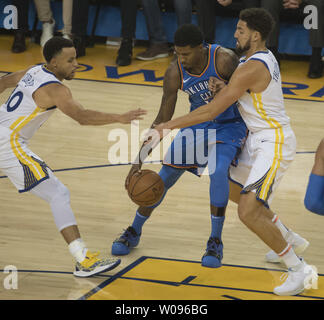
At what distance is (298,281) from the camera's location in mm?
4789

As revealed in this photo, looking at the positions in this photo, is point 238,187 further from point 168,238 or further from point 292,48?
point 292,48

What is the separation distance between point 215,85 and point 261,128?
20.5 inches

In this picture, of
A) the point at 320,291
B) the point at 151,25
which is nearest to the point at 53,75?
the point at 320,291

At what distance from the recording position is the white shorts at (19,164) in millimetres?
4902

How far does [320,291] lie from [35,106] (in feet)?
7.44

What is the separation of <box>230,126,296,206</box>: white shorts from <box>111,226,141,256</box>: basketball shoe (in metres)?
1.04

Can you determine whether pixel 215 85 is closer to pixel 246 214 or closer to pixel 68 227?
pixel 246 214

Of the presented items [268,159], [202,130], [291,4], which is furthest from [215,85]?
[291,4]

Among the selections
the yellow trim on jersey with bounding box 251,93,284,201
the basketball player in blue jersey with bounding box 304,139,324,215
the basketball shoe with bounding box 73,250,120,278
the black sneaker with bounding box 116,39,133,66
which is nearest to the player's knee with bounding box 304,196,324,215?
the basketball player in blue jersey with bounding box 304,139,324,215

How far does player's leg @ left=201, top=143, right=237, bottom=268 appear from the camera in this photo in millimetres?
5113

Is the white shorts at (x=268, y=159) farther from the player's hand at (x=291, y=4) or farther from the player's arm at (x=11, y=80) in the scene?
the player's hand at (x=291, y=4)

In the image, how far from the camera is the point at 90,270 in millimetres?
4922

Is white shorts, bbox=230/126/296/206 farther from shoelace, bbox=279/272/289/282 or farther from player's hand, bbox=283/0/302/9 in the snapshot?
player's hand, bbox=283/0/302/9

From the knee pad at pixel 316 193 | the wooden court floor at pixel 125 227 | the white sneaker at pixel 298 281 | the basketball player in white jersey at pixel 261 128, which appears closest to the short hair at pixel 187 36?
the basketball player in white jersey at pixel 261 128
